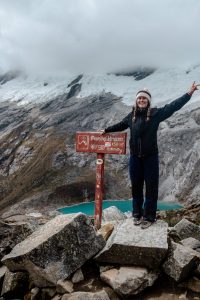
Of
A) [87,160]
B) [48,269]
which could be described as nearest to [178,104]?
[48,269]

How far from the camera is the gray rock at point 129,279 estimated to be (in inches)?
392

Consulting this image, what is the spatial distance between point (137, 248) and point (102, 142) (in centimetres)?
465

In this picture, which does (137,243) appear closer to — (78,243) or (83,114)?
(78,243)

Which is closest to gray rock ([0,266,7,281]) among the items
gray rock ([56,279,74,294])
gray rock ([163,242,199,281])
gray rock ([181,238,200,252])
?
gray rock ([56,279,74,294])

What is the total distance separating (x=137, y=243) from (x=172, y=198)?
4407 inches

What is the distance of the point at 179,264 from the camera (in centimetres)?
1017

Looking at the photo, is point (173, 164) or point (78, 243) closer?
point (78, 243)

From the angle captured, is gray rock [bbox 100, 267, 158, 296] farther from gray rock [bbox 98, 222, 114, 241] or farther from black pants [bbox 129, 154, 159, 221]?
black pants [bbox 129, 154, 159, 221]

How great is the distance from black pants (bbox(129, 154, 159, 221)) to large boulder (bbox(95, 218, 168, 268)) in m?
0.81

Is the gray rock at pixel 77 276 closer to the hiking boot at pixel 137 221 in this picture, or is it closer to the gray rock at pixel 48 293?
the gray rock at pixel 48 293

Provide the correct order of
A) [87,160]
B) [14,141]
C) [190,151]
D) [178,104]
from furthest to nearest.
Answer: [14,141] → [87,160] → [190,151] → [178,104]

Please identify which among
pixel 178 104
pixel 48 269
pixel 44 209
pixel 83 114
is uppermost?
pixel 83 114

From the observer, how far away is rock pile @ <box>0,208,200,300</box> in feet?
33.3

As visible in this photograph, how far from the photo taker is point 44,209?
12125cm
